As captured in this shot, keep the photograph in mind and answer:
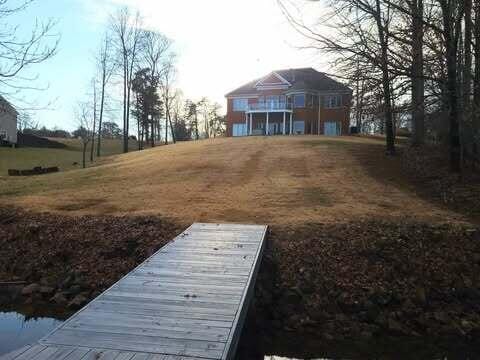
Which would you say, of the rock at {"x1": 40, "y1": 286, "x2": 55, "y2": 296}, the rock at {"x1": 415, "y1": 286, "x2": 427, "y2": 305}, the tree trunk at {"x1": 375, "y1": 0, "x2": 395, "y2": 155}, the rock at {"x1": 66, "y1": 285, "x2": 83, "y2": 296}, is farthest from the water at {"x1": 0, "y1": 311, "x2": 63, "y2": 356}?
the tree trunk at {"x1": 375, "y1": 0, "x2": 395, "y2": 155}

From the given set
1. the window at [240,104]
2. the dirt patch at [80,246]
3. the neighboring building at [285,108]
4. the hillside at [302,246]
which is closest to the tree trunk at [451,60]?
the hillside at [302,246]

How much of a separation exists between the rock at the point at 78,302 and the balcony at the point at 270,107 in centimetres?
4011

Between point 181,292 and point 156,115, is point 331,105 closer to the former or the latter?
point 156,115

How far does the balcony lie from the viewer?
4744 cm

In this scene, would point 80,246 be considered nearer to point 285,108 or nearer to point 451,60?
point 451,60

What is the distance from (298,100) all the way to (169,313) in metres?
42.7

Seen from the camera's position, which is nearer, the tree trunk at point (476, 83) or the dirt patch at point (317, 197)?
the tree trunk at point (476, 83)

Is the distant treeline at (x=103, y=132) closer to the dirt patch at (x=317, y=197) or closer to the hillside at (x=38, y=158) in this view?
the hillside at (x=38, y=158)

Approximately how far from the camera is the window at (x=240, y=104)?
2001 inches

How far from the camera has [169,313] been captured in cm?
605

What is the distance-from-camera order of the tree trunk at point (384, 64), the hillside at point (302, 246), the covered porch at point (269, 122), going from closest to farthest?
the hillside at point (302, 246) < the tree trunk at point (384, 64) < the covered porch at point (269, 122)

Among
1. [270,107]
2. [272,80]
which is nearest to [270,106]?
[270,107]

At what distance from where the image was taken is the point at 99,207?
46.4 ft

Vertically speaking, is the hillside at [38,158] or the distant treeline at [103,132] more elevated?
the distant treeline at [103,132]
